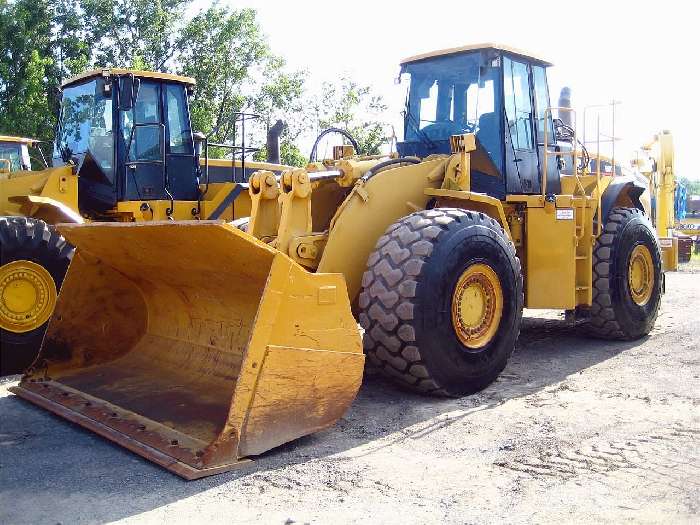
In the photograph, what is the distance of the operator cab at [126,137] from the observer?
8602 mm

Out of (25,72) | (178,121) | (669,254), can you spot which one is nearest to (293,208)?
(178,121)

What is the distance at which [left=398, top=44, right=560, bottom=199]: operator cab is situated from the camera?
22.1 feet

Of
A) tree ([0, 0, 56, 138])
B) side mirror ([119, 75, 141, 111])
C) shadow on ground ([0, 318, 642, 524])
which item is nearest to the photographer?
shadow on ground ([0, 318, 642, 524])

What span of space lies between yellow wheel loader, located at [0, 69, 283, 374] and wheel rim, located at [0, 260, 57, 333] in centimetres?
1

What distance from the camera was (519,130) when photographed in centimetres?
694

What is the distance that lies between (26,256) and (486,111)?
438cm

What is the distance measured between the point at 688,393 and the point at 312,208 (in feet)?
10.5

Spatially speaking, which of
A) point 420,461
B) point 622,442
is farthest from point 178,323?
point 622,442

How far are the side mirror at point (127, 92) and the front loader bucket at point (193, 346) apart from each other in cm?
342

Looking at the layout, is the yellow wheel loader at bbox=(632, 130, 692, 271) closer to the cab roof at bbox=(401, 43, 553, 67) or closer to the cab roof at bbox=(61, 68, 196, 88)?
the cab roof at bbox=(401, 43, 553, 67)

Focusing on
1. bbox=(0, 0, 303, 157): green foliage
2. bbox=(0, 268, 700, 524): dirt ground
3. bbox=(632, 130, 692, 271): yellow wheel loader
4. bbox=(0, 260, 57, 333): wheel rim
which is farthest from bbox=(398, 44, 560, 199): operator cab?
bbox=(0, 0, 303, 157): green foliage

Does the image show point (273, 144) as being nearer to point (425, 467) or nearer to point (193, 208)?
point (193, 208)

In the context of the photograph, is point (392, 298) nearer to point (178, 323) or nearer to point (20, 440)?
point (178, 323)

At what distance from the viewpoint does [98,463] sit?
4.12 meters
